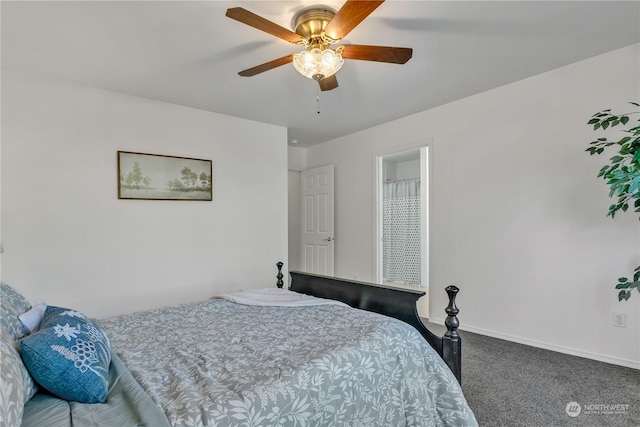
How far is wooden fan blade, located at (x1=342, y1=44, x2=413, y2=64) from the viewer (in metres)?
1.85

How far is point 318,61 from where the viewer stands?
187cm

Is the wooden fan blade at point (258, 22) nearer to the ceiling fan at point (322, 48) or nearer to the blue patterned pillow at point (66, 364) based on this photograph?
the ceiling fan at point (322, 48)

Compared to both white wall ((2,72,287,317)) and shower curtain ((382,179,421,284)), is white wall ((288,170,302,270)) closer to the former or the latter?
shower curtain ((382,179,421,284))

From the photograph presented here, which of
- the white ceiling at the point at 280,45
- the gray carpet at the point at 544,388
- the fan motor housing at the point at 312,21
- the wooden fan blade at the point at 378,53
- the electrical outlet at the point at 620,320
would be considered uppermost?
the white ceiling at the point at 280,45

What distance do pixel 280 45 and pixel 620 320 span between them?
10.8 feet

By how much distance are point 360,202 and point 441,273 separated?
1485 mm

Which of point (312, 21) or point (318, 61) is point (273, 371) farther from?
point (312, 21)

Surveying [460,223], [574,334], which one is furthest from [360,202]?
[574,334]

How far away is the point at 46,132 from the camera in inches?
110

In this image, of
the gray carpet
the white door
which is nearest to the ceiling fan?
the gray carpet

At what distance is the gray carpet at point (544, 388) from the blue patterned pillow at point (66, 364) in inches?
74.7

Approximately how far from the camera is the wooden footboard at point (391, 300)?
175cm

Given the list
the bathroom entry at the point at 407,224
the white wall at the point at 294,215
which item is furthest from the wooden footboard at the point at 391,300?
the white wall at the point at 294,215

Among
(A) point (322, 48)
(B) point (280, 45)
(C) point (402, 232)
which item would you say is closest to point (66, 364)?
(A) point (322, 48)
